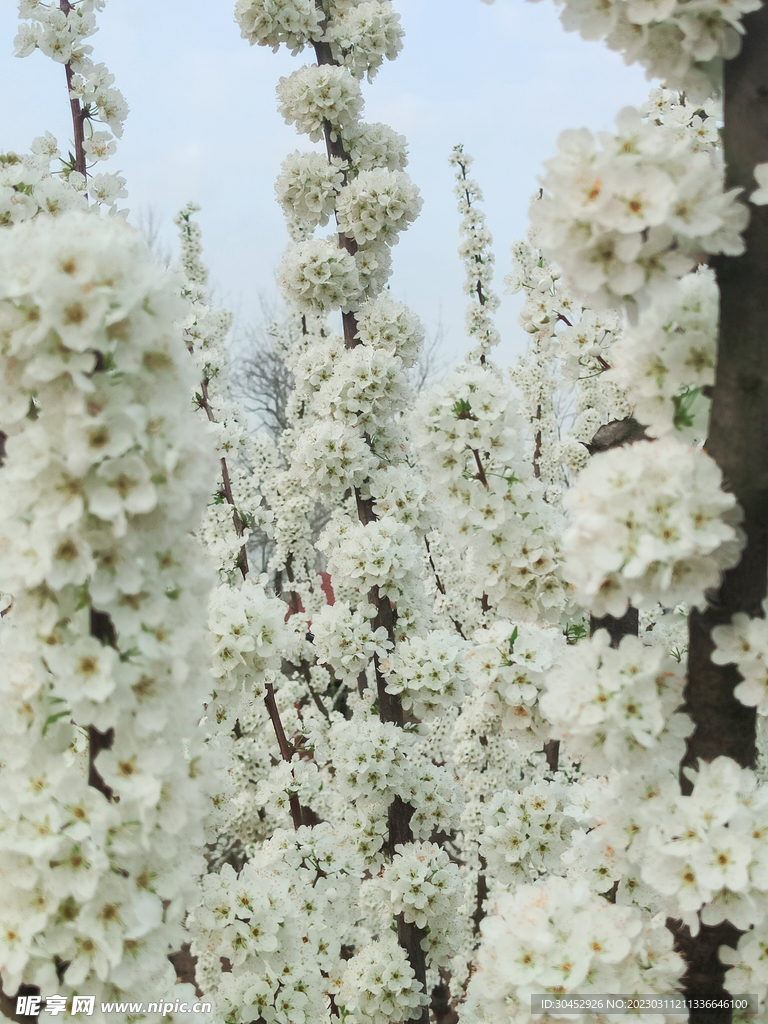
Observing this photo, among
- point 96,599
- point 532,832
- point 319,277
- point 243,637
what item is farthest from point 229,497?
point 96,599

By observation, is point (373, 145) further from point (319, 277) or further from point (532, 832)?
point (532, 832)

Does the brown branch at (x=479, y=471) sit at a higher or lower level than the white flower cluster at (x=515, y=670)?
higher

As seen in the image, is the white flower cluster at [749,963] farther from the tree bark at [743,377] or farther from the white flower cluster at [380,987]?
the white flower cluster at [380,987]

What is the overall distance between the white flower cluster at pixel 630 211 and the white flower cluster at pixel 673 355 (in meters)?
0.14

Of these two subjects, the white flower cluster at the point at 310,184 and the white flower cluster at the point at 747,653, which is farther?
the white flower cluster at the point at 310,184

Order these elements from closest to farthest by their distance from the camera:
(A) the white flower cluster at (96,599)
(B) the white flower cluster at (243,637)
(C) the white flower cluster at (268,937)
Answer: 1. (A) the white flower cluster at (96,599)
2. (C) the white flower cluster at (268,937)
3. (B) the white flower cluster at (243,637)

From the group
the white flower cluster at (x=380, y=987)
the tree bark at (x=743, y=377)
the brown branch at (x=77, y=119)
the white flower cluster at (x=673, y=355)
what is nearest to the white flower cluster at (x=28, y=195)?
the brown branch at (x=77, y=119)

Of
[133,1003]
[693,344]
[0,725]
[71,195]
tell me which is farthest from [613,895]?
[71,195]

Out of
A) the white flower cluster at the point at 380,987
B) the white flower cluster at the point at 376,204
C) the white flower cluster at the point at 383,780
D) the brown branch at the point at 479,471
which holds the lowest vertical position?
the white flower cluster at the point at 380,987

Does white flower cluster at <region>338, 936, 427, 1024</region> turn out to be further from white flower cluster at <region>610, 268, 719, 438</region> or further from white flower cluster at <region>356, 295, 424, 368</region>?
white flower cluster at <region>610, 268, 719, 438</region>

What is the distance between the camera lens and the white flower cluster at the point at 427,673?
3.54m

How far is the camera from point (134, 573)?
1561 mm

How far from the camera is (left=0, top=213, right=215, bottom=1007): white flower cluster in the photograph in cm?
149

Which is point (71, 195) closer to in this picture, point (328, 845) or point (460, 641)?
point (460, 641)
